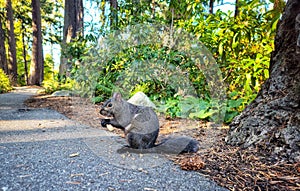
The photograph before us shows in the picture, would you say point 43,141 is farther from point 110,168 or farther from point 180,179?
point 180,179

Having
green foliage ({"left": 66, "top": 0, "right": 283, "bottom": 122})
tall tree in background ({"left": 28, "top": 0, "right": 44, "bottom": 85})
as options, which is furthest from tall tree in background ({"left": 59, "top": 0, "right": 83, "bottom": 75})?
tall tree in background ({"left": 28, "top": 0, "right": 44, "bottom": 85})

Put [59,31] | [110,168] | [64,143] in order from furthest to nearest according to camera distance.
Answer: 1. [59,31]
2. [64,143]
3. [110,168]

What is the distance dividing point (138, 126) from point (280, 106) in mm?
1230

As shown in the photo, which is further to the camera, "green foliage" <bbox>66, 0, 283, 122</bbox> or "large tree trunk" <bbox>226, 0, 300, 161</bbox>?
"green foliage" <bbox>66, 0, 283, 122</bbox>

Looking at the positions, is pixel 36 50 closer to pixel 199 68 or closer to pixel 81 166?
pixel 199 68

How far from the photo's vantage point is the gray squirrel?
1729 millimetres

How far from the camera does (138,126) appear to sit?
1.76 metres

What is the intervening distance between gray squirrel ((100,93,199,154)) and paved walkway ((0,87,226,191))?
0.31 feet

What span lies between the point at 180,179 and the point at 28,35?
2210 cm

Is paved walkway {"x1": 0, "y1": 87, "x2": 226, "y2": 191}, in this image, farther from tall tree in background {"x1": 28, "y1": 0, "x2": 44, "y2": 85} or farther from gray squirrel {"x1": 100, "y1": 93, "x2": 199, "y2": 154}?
tall tree in background {"x1": 28, "y1": 0, "x2": 44, "y2": 85}

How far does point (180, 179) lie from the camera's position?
1472mm

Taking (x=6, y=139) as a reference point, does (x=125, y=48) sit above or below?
above

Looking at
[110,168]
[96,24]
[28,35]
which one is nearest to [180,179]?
[110,168]

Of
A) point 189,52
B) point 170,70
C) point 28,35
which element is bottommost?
point 170,70
